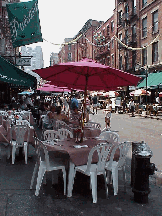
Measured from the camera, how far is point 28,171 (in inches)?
246

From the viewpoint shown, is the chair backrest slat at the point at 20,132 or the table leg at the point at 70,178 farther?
the chair backrest slat at the point at 20,132

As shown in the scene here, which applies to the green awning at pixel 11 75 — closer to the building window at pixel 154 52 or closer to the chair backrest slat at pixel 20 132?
the chair backrest slat at pixel 20 132

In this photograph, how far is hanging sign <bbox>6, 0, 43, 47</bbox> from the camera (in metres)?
11.6

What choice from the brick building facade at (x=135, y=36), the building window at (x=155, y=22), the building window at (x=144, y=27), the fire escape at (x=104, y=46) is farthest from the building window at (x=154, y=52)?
the fire escape at (x=104, y=46)

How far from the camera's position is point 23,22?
11570mm

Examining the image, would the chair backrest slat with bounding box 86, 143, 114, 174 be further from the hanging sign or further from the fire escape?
the fire escape

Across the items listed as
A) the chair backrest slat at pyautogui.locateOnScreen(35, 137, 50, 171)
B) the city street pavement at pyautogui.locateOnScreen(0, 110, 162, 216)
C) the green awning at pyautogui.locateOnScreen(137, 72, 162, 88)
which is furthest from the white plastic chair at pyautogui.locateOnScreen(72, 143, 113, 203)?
the green awning at pyautogui.locateOnScreen(137, 72, 162, 88)

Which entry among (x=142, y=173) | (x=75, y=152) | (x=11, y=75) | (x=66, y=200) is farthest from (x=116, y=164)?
(x=11, y=75)

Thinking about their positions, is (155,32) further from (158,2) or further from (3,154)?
(3,154)

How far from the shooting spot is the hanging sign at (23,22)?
455 inches

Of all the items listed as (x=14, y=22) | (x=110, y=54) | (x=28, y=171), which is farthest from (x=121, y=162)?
(x=110, y=54)

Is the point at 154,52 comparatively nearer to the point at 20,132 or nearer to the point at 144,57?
the point at 144,57

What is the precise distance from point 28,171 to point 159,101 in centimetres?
2313

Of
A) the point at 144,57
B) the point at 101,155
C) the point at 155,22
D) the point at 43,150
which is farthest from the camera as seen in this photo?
the point at 144,57
